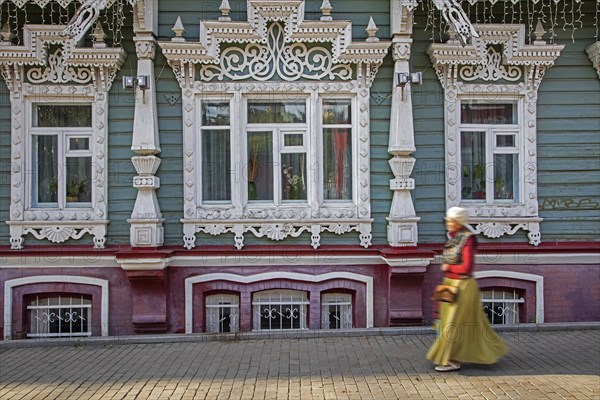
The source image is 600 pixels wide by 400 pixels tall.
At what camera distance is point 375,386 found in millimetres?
6539

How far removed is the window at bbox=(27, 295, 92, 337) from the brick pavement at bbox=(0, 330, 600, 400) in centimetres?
73

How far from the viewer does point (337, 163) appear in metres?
9.43

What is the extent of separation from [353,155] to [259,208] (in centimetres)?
165

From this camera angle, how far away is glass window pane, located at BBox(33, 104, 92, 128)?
934 centimetres

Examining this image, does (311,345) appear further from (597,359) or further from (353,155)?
(597,359)

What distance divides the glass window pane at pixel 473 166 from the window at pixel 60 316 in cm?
608

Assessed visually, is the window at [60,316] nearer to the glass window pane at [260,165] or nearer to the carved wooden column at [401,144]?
the glass window pane at [260,165]

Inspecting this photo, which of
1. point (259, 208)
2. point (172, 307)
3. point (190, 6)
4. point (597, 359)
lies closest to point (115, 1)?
point (190, 6)

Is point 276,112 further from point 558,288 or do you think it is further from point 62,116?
point 558,288

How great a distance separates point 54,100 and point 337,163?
442cm

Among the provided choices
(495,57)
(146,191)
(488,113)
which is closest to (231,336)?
(146,191)

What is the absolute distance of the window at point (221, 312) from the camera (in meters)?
9.29

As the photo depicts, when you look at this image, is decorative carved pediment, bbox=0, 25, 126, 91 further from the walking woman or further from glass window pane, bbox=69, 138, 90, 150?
the walking woman

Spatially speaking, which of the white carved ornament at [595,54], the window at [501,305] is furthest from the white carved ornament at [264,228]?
the white carved ornament at [595,54]
